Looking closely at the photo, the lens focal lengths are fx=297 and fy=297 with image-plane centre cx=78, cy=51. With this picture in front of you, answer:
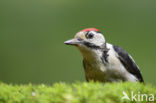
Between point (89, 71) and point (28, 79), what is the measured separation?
1.72 m

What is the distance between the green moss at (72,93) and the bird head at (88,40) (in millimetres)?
385

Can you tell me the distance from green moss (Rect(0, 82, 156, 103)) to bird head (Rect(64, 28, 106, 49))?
1.26ft

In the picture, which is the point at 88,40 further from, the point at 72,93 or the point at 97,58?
the point at 72,93

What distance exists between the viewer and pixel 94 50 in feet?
5.56

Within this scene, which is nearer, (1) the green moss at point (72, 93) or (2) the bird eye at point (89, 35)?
(1) the green moss at point (72, 93)

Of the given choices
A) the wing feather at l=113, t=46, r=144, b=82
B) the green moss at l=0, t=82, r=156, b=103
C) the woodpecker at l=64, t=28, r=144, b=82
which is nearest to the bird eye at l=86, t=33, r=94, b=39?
the woodpecker at l=64, t=28, r=144, b=82

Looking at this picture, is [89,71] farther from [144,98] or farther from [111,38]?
[111,38]

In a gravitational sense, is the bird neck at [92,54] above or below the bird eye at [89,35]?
below

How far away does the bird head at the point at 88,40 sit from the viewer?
5.48ft

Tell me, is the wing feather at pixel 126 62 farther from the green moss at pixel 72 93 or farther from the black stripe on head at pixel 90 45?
the green moss at pixel 72 93

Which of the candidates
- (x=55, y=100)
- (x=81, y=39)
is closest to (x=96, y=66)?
(x=81, y=39)

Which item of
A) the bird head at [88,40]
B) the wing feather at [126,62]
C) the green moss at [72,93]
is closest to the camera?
the green moss at [72,93]

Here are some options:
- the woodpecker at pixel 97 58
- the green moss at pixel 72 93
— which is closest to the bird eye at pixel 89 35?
the woodpecker at pixel 97 58

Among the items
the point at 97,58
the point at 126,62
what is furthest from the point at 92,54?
the point at 126,62
